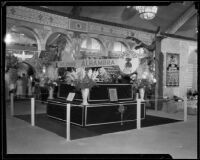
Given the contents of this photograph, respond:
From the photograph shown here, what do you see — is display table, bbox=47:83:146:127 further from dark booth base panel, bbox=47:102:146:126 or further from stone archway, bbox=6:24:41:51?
stone archway, bbox=6:24:41:51

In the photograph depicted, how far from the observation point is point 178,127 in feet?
21.5

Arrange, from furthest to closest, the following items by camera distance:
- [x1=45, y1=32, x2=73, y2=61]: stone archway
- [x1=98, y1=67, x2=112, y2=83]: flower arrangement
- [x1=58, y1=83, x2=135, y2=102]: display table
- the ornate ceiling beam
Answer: [x1=45, y1=32, x2=73, y2=61]: stone archway < the ornate ceiling beam < [x1=98, y1=67, x2=112, y2=83]: flower arrangement < [x1=58, y1=83, x2=135, y2=102]: display table

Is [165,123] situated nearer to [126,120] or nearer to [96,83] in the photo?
[126,120]

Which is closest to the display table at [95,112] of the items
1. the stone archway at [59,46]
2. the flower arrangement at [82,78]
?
the flower arrangement at [82,78]

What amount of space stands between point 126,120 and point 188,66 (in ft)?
15.8

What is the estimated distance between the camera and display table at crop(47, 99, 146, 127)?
625 cm

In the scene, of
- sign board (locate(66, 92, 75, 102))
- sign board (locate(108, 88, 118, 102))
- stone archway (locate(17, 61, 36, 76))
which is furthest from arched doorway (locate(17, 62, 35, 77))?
sign board (locate(108, 88, 118, 102))

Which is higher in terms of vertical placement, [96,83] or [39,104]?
[96,83]

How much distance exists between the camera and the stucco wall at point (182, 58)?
10164 mm

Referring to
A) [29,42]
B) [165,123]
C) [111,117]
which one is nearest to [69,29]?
[29,42]

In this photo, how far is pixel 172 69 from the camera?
10.7 meters

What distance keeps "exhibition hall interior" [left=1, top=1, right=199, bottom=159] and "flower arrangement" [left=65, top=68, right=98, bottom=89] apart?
0.02 meters

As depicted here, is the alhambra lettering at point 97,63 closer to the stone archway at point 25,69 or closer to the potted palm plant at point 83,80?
the potted palm plant at point 83,80

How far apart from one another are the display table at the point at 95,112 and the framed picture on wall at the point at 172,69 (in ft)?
12.5
